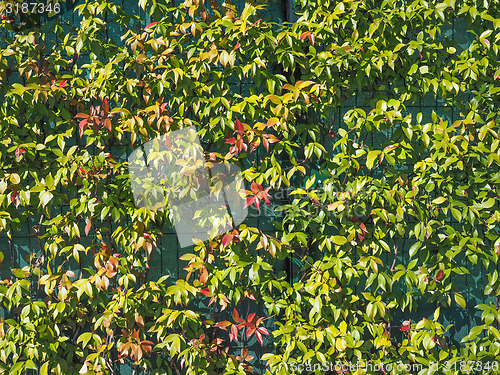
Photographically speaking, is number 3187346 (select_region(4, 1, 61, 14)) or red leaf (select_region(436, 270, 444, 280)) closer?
red leaf (select_region(436, 270, 444, 280))

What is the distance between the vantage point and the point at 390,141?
2318mm

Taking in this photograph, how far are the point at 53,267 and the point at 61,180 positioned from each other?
524 millimetres

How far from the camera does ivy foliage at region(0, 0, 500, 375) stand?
88.6 inches

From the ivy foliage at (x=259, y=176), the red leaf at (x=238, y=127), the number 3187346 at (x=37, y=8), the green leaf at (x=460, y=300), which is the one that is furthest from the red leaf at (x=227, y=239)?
the number 3187346 at (x=37, y=8)

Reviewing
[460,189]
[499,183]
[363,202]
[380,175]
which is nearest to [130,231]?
[363,202]

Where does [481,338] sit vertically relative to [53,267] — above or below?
below

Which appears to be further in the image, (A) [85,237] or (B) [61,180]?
(A) [85,237]

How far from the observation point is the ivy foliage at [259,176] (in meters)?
2.25

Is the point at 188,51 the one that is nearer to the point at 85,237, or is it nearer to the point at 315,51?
the point at 315,51

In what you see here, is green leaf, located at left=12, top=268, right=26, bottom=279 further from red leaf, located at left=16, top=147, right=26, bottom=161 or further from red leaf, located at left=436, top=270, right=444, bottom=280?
red leaf, located at left=436, top=270, right=444, bottom=280

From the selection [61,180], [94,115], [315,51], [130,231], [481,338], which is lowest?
[481,338]

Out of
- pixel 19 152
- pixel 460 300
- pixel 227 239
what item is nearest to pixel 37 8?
→ pixel 19 152

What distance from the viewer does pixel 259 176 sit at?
2.26 metres

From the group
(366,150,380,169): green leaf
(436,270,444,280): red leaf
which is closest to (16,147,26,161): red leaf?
(366,150,380,169): green leaf
